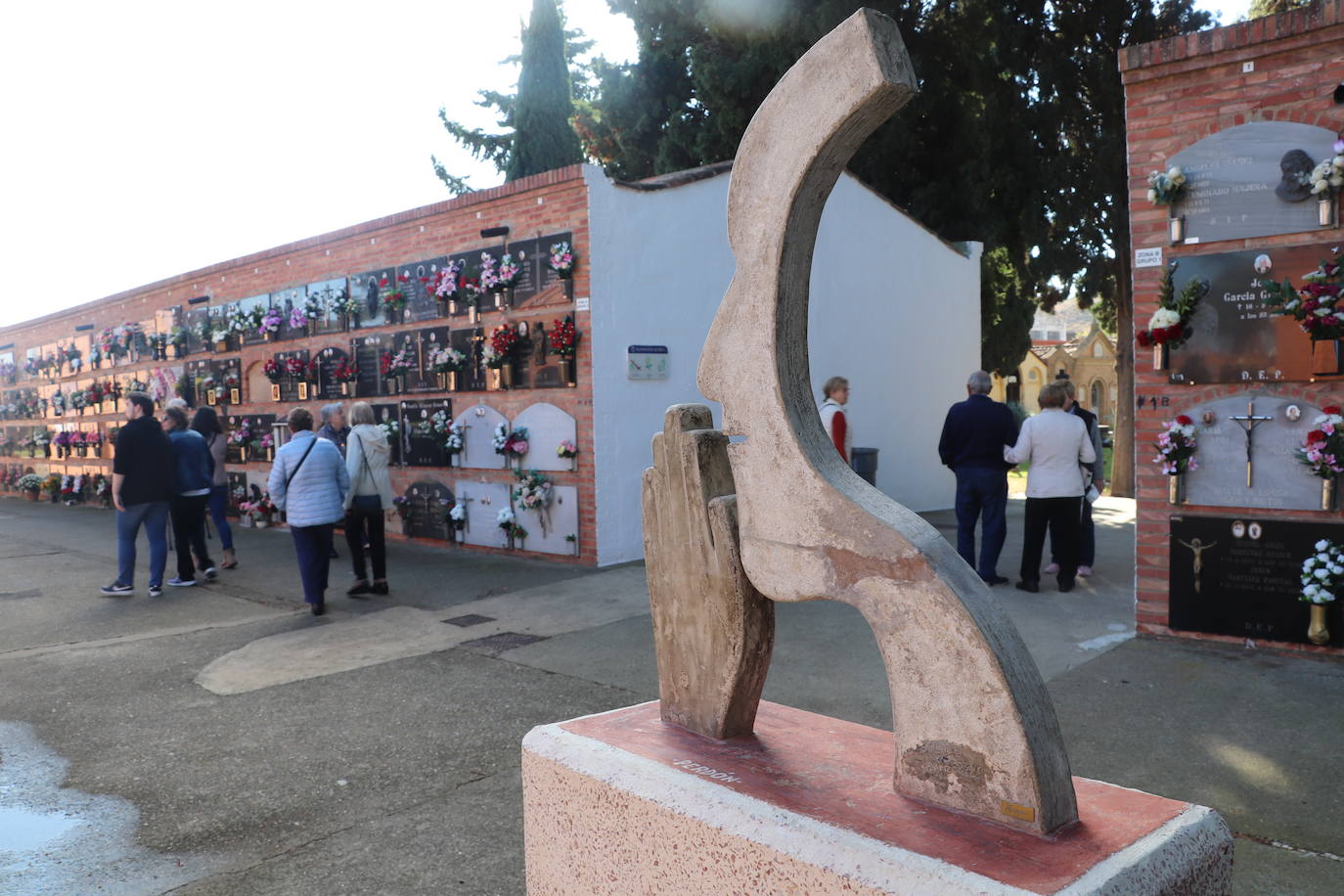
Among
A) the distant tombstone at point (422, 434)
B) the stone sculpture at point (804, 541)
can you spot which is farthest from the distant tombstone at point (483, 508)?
the stone sculpture at point (804, 541)

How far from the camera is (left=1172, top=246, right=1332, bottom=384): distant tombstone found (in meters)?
5.43

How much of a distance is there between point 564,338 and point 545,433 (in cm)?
105

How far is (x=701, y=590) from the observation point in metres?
2.63

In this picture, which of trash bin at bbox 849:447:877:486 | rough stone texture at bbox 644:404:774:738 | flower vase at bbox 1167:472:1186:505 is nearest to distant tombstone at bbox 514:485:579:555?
trash bin at bbox 849:447:877:486

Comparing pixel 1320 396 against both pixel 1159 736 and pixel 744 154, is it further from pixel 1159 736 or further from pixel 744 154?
pixel 744 154

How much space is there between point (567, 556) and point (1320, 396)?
643 centimetres

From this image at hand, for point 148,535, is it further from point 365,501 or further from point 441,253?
point 441,253

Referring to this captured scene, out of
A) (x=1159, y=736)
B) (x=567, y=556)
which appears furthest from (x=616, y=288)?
(x=1159, y=736)

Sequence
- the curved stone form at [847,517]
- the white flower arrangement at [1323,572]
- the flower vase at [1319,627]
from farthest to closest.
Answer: the flower vase at [1319,627] < the white flower arrangement at [1323,572] < the curved stone form at [847,517]

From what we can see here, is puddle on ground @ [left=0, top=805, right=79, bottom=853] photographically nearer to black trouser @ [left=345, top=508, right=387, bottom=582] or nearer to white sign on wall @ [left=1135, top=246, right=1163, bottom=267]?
black trouser @ [left=345, top=508, right=387, bottom=582]

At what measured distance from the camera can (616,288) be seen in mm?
9266

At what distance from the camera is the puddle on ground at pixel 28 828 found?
355 centimetres

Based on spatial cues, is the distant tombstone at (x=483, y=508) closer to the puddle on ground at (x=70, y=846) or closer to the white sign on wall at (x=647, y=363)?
the white sign on wall at (x=647, y=363)

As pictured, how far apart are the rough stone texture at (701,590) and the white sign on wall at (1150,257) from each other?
436cm
